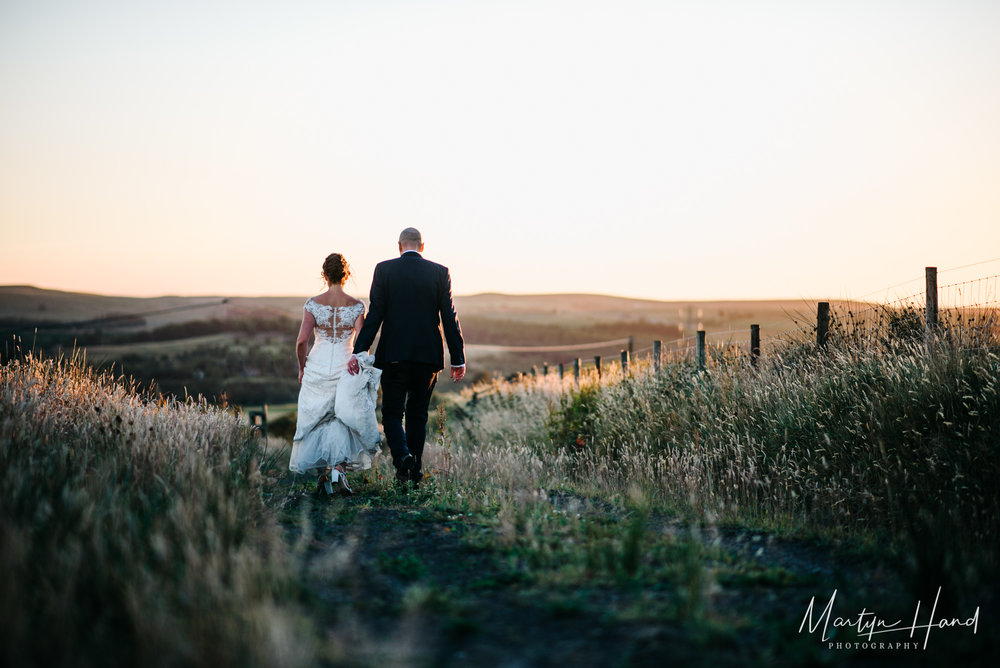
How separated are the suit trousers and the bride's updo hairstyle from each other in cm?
101

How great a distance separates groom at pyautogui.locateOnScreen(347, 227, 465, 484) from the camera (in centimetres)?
639

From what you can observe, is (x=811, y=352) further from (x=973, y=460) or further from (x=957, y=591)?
(x=957, y=591)

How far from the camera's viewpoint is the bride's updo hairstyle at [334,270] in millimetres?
6691

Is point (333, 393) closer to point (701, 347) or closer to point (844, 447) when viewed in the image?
point (844, 447)

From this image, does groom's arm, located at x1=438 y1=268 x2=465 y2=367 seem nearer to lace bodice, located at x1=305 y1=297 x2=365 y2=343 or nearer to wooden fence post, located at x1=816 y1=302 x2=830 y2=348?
lace bodice, located at x1=305 y1=297 x2=365 y2=343

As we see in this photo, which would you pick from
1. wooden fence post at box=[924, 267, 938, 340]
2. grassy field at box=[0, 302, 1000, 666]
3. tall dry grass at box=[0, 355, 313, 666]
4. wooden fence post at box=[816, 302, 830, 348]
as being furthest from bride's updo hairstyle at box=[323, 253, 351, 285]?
wooden fence post at box=[924, 267, 938, 340]

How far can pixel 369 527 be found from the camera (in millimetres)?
4801

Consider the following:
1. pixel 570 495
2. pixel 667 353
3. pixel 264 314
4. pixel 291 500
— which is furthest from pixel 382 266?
pixel 264 314

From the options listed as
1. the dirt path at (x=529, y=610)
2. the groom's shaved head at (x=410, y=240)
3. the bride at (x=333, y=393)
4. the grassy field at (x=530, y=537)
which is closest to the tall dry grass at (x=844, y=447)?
the grassy field at (x=530, y=537)

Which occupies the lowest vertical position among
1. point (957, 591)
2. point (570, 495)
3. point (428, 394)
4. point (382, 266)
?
point (570, 495)

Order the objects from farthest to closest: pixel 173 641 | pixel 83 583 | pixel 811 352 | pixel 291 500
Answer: pixel 811 352 < pixel 291 500 < pixel 83 583 < pixel 173 641

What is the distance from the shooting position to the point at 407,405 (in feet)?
21.9

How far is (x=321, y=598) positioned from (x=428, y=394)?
3456 millimetres

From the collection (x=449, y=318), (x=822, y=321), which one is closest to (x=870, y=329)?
(x=822, y=321)
